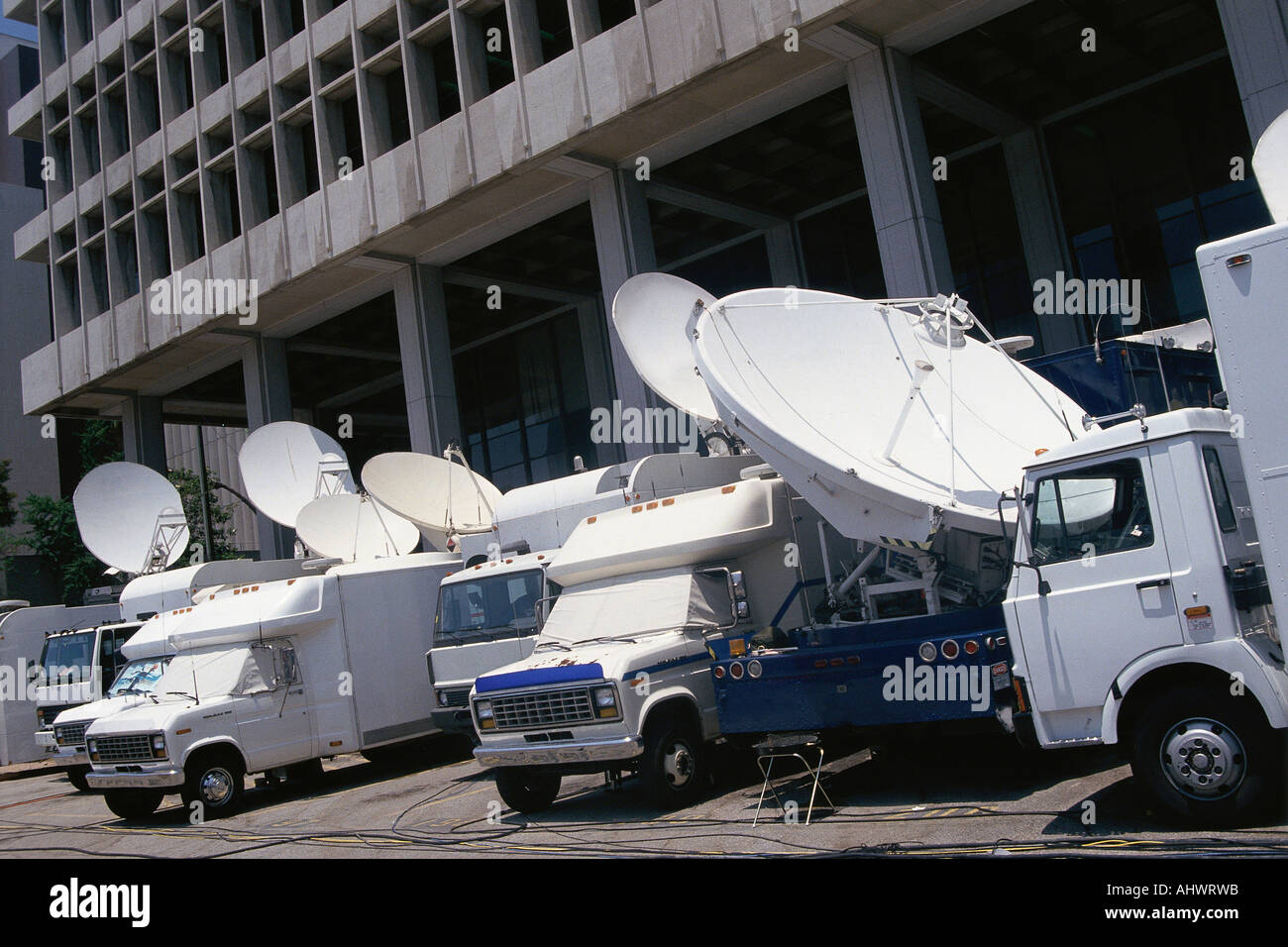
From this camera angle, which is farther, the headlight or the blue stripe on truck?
the blue stripe on truck

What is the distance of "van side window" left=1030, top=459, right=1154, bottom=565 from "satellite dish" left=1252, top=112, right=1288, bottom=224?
118 inches

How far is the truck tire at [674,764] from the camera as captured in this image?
9742 mm

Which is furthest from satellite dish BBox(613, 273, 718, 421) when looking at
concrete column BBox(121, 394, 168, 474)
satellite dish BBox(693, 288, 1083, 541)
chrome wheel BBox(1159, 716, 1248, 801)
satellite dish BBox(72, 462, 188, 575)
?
concrete column BBox(121, 394, 168, 474)

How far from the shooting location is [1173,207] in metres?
24.0

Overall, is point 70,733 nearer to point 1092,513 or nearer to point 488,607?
point 488,607

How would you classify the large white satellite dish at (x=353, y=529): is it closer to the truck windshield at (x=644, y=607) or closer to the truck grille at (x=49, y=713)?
the truck grille at (x=49, y=713)

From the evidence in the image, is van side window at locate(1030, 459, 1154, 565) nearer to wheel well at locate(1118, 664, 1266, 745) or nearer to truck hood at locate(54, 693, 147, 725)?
wheel well at locate(1118, 664, 1266, 745)

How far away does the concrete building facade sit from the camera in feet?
65.2

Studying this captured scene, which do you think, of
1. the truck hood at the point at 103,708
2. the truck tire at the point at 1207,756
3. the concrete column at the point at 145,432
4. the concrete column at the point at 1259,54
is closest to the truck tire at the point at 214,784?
the truck hood at the point at 103,708

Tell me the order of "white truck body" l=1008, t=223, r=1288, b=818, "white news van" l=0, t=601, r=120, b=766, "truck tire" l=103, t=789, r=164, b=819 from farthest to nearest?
"white news van" l=0, t=601, r=120, b=766 → "truck tire" l=103, t=789, r=164, b=819 → "white truck body" l=1008, t=223, r=1288, b=818

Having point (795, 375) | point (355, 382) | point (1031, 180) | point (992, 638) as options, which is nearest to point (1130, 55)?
point (1031, 180)

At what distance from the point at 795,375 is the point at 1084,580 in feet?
11.0

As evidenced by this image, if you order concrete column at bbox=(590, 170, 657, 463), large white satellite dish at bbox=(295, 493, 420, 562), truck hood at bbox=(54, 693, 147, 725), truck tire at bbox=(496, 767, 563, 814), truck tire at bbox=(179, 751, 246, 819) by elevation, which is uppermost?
concrete column at bbox=(590, 170, 657, 463)
